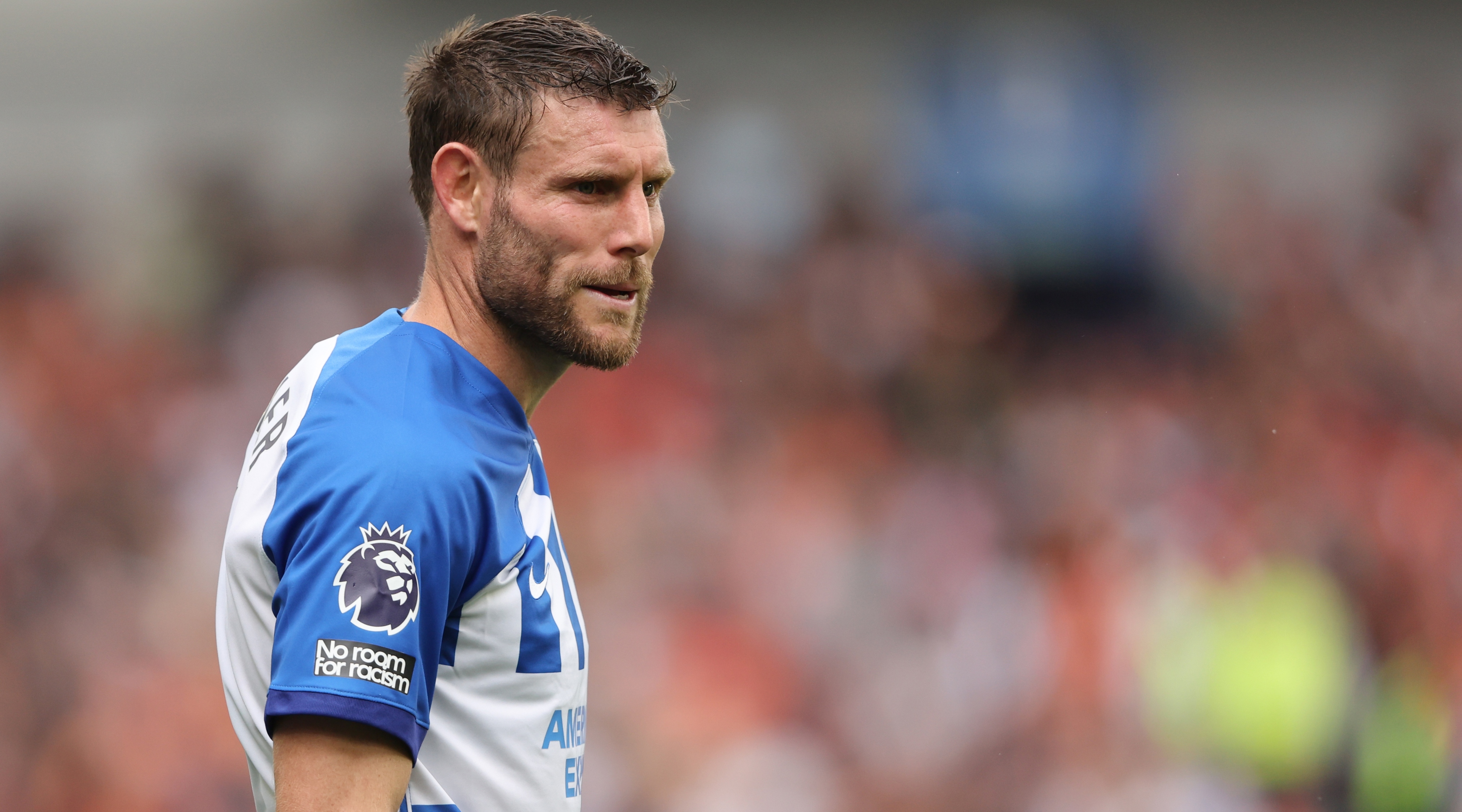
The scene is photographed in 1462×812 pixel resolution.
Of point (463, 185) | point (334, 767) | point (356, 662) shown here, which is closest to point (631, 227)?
point (463, 185)

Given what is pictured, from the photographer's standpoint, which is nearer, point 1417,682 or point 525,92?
point 525,92

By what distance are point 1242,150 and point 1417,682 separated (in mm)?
3323

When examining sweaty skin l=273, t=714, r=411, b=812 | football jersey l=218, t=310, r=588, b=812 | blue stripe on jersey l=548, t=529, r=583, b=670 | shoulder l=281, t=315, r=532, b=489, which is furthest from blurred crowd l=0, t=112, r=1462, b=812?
sweaty skin l=273, t=714, r=411, b=812

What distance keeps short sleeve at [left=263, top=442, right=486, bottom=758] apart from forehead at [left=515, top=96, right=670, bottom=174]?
532 mm

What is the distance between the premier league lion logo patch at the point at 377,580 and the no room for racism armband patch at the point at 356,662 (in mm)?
24

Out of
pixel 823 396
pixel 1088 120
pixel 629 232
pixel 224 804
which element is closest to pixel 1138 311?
pixel 1088 120

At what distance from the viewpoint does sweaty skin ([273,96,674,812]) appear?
6.21 ft

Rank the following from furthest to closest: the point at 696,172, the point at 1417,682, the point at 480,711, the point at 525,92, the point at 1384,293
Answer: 1. the point at 696,172
2. the point at 1384,293
3. the point at 1417,682
4. the point at 525,92
5. the point at 480,711

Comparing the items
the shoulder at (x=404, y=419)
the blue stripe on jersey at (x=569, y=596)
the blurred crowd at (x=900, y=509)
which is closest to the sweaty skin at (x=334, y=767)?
the shoulder at (x=404, y=419)

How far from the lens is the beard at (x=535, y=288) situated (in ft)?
6.25

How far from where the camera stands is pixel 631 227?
1.95m

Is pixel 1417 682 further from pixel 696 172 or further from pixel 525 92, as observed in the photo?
pixel 525 92

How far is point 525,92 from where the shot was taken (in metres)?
1.90

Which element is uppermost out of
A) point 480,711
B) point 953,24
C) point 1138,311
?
point 953,24
